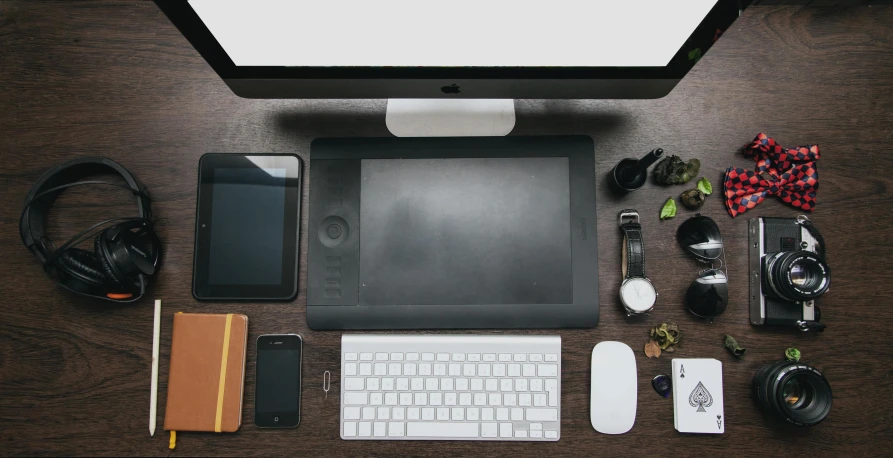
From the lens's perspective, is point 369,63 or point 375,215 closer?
point 369,63

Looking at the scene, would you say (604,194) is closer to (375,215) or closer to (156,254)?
(375,215)

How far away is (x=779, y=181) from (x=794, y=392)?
0.33 m

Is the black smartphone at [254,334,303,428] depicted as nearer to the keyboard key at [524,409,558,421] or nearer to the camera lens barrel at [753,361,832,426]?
the keyboard key at [524,409,558,421]

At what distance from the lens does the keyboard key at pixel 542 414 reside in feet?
2.53

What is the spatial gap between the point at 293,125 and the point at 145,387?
49cm

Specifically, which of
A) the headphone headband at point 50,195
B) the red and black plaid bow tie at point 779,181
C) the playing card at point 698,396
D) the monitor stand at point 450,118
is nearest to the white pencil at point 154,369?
the headphone headband at point 50,195

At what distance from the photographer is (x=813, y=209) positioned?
0.81m

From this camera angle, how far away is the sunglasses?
753 millimetres

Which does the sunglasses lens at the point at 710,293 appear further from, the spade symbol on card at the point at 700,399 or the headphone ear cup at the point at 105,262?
the headphone ear cup at the point at 105,262

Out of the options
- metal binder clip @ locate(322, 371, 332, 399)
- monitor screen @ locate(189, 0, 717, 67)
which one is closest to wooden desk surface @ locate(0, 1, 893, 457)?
metal binder clip @ locate(322, 371, 332, 399)

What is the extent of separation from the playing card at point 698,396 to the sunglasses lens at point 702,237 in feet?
0.56

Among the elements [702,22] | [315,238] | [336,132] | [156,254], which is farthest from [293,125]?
[702,22]

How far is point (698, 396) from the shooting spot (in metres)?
0.77

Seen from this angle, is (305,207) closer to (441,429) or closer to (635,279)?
(441,429)
